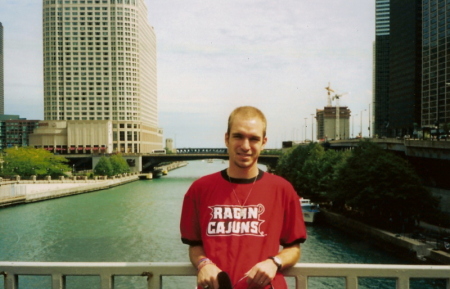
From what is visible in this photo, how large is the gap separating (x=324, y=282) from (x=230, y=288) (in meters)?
21.0

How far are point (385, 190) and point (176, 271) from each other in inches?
1252

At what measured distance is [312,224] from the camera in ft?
140

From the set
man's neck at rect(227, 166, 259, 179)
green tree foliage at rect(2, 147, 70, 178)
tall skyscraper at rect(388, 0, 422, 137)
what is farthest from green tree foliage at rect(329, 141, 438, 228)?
tall skyscraper at rect(388, 0, 422, 137)

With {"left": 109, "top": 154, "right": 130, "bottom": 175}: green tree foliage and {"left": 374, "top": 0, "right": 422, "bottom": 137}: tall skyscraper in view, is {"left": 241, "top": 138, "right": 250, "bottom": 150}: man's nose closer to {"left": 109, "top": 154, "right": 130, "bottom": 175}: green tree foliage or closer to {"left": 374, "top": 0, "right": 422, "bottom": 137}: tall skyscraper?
{"left": 109, "top": 154, "right": 130, "bottom": 175}: green tree foliage

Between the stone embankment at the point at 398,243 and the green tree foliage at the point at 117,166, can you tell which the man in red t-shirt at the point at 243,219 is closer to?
the stone embankment at the point at 398,243

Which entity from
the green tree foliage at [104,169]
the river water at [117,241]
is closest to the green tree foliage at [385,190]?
the river water at [117,241]

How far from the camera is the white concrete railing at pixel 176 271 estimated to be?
13.3 ft

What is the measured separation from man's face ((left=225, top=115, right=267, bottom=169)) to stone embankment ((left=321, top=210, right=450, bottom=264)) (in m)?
23.1

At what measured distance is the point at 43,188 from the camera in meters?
70.5

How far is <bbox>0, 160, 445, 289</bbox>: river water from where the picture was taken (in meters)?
23.4

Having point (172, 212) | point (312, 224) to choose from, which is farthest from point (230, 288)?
point (172, 212)

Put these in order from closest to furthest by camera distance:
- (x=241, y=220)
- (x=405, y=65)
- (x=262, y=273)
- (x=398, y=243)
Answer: (x=262, y=273), (x=241, y=220), (x=398, y=243), (x=405, y=65)

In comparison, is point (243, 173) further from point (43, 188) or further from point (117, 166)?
point (117, 166)

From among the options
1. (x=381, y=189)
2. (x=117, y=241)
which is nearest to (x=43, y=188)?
(x=117, y=241)
